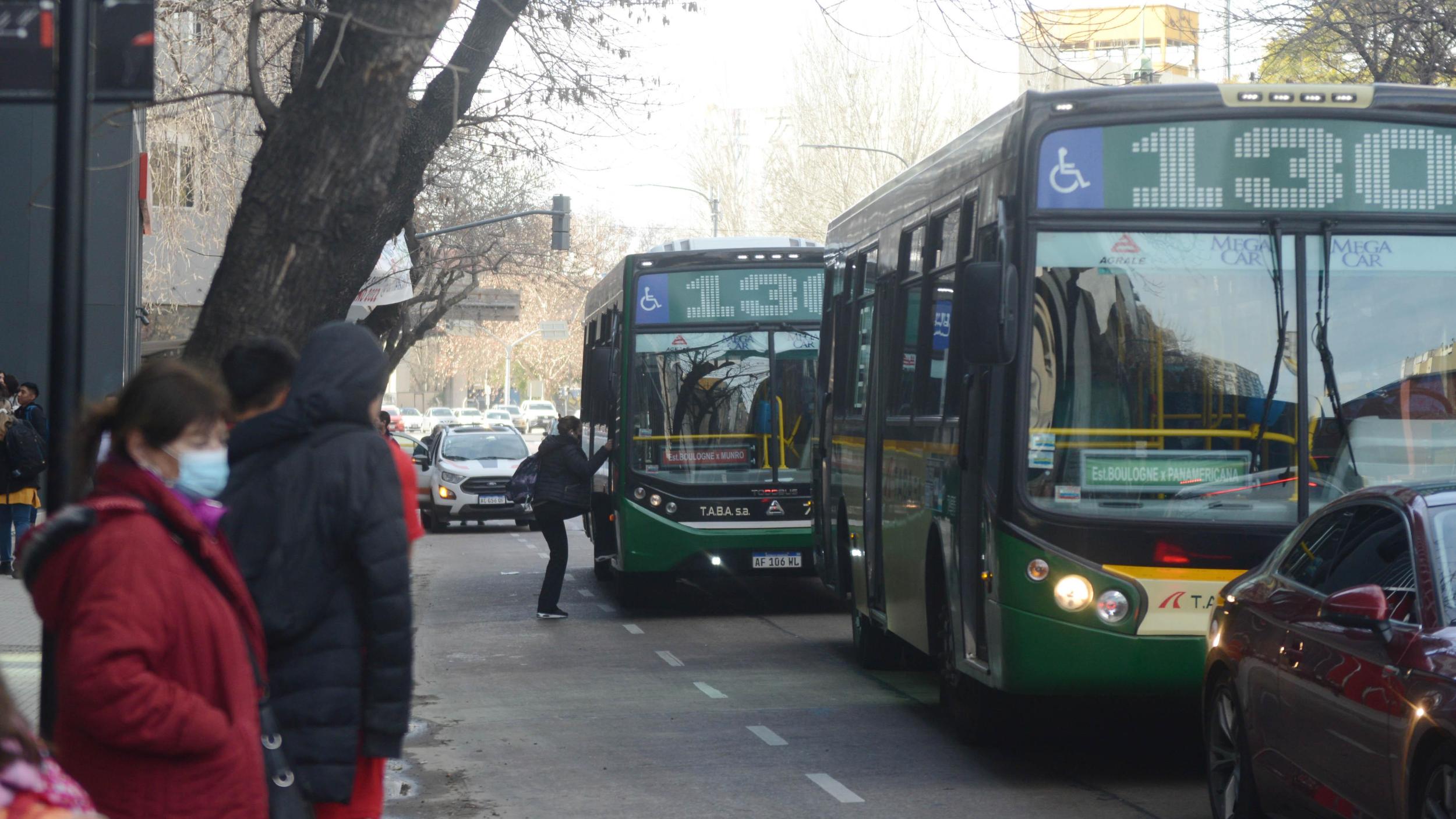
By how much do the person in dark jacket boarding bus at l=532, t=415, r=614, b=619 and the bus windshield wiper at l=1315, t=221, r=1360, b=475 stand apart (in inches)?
348

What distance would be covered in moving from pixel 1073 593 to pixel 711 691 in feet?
13.1

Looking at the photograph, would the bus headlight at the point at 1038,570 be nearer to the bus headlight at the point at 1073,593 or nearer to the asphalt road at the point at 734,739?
the bus headlight at the point at 1073,593

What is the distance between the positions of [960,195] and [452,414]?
86.4 metres

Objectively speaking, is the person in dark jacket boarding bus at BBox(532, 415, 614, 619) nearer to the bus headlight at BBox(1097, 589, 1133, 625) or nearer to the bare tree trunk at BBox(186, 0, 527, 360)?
the bare tree trunk at BBox(186, 0, 527, 360)

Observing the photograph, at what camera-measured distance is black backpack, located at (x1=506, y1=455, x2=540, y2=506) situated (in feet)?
54.0

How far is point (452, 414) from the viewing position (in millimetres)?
93750

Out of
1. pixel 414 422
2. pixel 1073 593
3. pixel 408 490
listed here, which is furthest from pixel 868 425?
pixel 414 422

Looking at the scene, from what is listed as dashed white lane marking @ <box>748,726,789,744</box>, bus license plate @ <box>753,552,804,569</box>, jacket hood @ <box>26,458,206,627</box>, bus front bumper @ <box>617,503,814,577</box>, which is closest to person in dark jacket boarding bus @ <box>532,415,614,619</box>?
bus front bumper @ <box>617,503,814,577</box>

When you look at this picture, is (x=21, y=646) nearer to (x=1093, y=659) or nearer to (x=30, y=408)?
(x=30, y=408)

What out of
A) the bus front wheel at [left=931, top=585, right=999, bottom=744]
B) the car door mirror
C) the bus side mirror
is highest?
the bus side mirror

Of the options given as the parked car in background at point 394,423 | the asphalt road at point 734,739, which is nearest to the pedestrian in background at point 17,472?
the parked car in background at point 394,423

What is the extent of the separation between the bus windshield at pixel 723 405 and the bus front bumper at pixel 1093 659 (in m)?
7.95

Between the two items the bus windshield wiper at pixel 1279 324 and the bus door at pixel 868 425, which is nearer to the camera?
the bus windshield wiper at pixel 1279 324

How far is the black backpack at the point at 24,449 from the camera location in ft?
56.5
